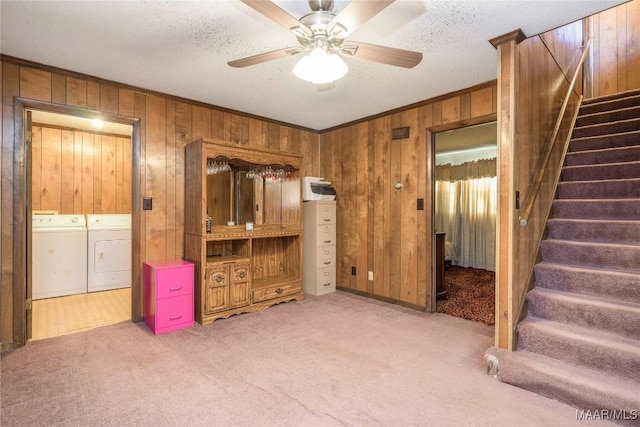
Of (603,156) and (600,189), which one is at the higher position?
(603,156)

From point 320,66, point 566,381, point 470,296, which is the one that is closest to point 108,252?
point 320,66

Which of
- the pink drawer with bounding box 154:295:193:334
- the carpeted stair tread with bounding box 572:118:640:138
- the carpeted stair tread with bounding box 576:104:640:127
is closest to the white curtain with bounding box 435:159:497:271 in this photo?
the carpeted stair tread with bounding box 576:104:640:127

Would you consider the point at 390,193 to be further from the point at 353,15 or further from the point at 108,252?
the point at 108,252

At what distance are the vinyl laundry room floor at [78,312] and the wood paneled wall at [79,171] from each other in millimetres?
1377

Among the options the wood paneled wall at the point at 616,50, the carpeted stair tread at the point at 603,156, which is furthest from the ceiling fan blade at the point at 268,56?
the wood paneled wall at the point at 616,50

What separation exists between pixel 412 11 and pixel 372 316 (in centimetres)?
279

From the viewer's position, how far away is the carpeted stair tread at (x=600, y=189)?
9.37 feet

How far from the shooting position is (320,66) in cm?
177

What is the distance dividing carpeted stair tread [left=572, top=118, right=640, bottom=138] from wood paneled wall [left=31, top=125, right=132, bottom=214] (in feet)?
20.8

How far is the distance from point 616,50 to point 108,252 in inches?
306

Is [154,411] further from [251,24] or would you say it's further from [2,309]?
[251,24]

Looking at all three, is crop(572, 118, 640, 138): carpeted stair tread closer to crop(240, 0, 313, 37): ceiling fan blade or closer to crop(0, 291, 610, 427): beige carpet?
crop(0, 291, 610, 427): beige carpet

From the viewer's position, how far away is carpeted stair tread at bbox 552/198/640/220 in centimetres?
269

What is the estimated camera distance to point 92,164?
4824mm
